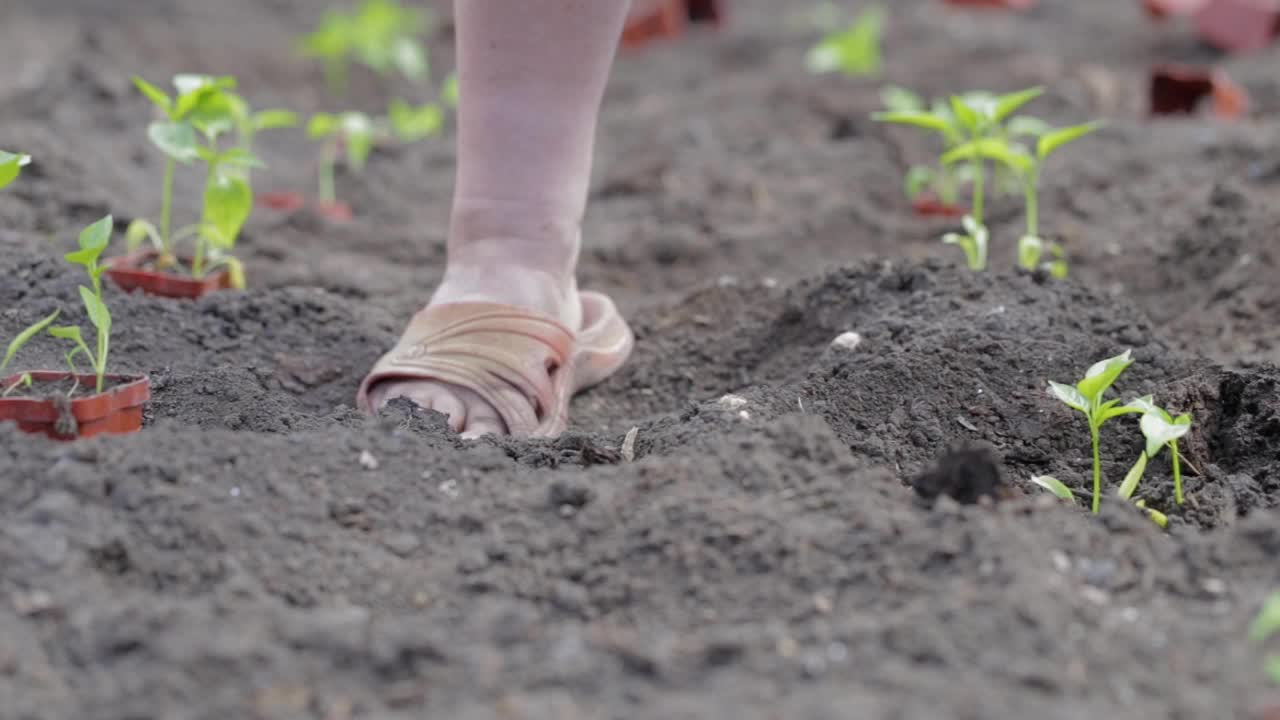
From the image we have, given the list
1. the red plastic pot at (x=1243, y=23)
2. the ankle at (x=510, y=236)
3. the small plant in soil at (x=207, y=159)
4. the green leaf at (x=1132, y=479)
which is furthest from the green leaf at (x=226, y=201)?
the red plastic pot at (x=1243, y=23)

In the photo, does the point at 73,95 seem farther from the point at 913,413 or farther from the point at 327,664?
the point at 327,664

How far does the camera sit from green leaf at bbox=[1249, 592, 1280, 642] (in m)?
1.18

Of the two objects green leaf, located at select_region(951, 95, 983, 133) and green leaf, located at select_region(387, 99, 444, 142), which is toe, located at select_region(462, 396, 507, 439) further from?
green leaf, located at select_region(387, 99, 444, 142)

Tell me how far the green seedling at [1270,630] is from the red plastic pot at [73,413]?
1.34m

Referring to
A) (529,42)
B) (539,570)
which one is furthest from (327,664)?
(529,42)

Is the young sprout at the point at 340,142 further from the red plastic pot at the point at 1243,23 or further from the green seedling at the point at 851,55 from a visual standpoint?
the red plastic pot at the point at 1243,23

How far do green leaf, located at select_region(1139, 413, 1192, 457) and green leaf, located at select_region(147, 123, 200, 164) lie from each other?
162 centimetres

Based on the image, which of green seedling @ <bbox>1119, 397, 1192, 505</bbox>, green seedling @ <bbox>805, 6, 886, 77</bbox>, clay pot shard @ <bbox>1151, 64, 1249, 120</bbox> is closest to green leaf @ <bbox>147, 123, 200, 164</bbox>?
green seedling @ <bbox>1119, 397, 1192, 505</bbox>

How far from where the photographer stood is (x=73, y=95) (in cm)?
438

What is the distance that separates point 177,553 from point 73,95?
337cm

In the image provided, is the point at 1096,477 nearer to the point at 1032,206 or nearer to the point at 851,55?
the point at 1032,206

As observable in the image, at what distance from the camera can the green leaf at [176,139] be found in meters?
2.39

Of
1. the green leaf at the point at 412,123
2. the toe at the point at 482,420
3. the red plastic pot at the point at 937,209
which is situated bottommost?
the green leaf at the point at 412,123

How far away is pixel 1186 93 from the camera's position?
4.59m
